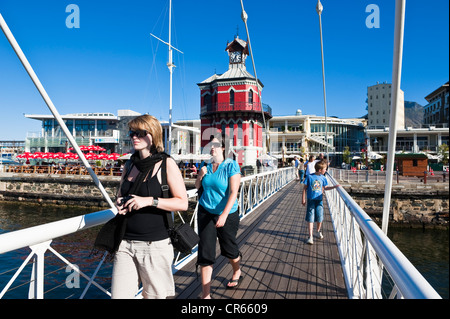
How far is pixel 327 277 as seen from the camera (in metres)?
4.00

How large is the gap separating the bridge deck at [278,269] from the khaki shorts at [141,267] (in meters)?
1.39

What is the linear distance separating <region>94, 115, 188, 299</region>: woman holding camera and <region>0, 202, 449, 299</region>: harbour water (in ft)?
8.52

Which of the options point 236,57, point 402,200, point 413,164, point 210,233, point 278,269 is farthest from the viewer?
point 236,57

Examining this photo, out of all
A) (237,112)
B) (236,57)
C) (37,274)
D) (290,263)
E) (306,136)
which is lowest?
(290,263)

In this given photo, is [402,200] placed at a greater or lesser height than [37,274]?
lesser

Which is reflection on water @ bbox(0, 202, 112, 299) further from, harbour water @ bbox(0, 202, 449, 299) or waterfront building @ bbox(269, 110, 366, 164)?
waterfront building @ bbox(269, 110, 366, 164)

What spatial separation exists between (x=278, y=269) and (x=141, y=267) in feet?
8.77

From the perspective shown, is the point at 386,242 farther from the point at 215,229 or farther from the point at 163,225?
the point at 215,229

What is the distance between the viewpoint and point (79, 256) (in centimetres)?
1100

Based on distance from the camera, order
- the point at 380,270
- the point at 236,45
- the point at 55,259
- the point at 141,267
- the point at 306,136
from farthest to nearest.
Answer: the point at 306,136 < the point at 236,45 < the point at 55,259 < the point at 380,270 < the point at 141,267

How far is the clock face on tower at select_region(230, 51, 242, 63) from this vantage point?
119 feet

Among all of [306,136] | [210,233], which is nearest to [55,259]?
[210,233]

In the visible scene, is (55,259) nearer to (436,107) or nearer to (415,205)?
(415,205)
